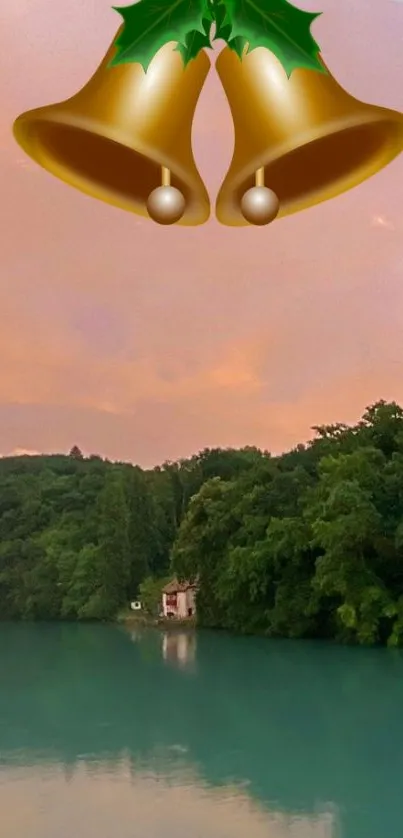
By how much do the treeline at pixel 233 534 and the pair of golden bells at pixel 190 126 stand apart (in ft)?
6.66

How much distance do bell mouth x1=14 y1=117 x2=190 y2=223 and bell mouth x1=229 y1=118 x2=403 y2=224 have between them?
94mm

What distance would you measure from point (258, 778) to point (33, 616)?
881mm

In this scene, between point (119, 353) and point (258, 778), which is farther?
point (119, 353)

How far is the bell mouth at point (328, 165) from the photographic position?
3.31 feet

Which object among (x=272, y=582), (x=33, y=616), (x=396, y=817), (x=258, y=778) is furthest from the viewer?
(x=272, y=582)

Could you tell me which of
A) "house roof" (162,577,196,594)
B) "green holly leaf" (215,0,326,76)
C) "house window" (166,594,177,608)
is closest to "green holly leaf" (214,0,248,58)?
"green holly leaf" (215,0,326,76)

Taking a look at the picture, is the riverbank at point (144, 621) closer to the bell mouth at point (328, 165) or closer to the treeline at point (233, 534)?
the treeline at point (233, 534)

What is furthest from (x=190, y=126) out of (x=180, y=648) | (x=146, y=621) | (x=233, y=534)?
(x=233, y=534)

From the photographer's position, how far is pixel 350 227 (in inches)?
117

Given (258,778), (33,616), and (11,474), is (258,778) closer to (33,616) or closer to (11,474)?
(33,616)

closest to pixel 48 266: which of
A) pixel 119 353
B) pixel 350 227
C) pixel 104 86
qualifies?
pixel 119 353

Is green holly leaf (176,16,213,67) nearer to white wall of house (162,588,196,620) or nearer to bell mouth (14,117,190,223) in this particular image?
bell mouth (14,117,190,223)

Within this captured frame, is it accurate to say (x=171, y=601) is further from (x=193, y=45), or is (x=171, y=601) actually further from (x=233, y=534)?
(x=193, y=45)

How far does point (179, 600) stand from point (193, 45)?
115 inches
